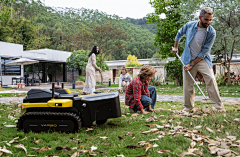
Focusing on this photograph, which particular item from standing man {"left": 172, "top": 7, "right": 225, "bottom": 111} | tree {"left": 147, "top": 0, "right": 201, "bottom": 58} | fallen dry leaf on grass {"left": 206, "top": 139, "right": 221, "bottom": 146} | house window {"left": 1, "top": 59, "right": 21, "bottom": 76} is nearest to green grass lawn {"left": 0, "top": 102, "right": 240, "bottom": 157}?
fallen dry leaf on grass {"left": 206, "top": 139, "right": 221, "bottom": 146}

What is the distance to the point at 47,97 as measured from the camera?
2920 millimetres

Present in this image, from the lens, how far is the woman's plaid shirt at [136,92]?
381 centimetres

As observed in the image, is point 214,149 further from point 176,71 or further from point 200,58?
point 176,71

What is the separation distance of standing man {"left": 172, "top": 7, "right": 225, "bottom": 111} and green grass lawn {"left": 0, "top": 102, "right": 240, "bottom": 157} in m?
0.54

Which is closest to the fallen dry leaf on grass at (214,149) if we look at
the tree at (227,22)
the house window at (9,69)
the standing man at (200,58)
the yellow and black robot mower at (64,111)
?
the yellow and black robot mower at (64,111)

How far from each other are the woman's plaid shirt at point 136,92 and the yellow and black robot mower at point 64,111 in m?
0.98

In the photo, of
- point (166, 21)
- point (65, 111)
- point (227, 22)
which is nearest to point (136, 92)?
point (65, 111)

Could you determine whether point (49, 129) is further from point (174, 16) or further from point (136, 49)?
point (136, 49)

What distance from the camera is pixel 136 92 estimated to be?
382 centimetres

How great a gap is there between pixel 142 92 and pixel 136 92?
0.30 meters

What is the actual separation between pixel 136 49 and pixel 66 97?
2099 inches

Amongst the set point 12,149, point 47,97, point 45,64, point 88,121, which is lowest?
point 12,149

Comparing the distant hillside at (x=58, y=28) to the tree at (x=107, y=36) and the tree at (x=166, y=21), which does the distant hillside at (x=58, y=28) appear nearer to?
the tree at (x=107, y=36)

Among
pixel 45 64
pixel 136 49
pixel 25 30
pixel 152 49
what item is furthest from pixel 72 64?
pixel 152 49
